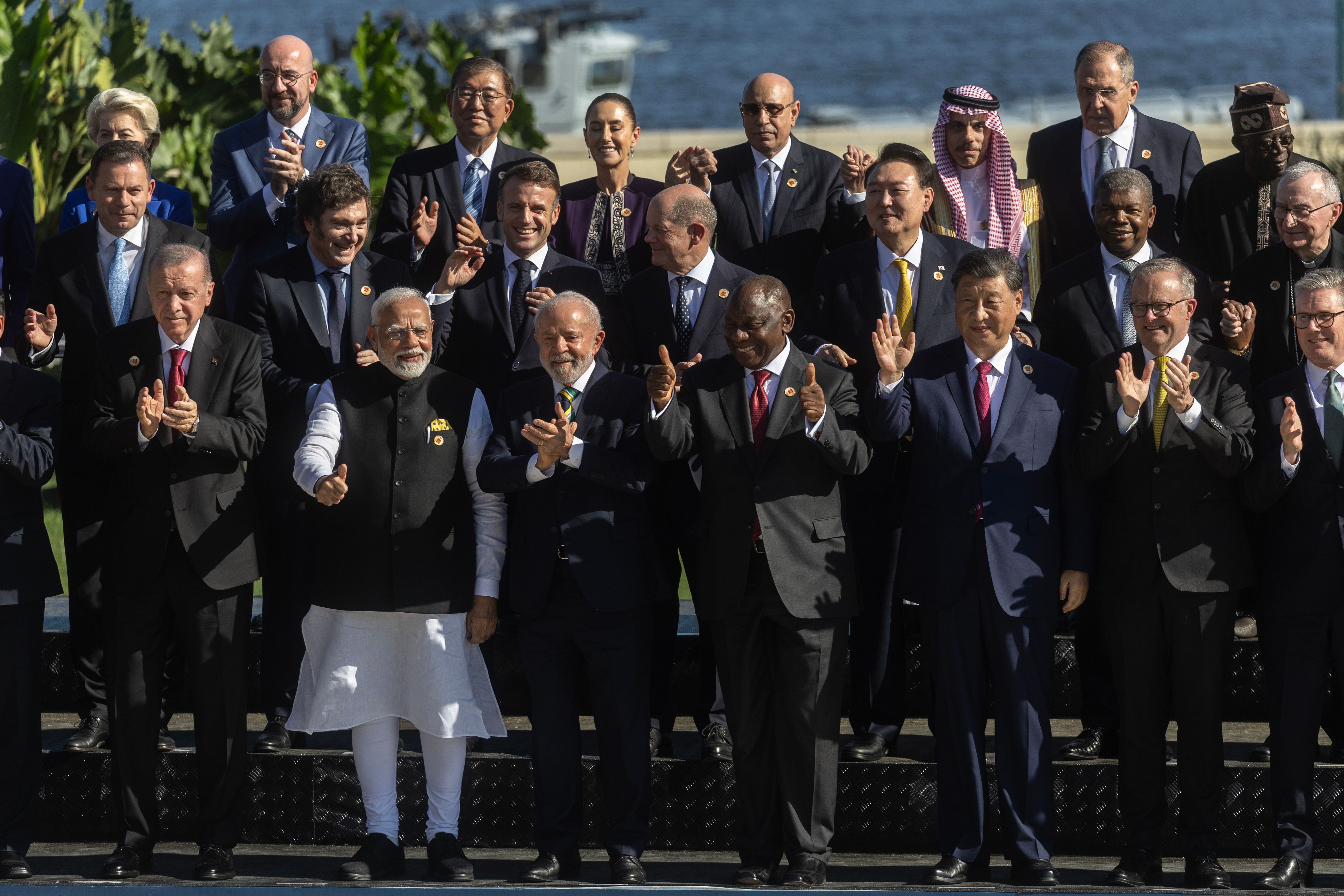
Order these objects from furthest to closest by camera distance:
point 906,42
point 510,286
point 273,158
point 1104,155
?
point 906,42 < point 1104,155 < point 273,158 < point 510,286

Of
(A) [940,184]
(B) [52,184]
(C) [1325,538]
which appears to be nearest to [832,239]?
(A) [940,184]

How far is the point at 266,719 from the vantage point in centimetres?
515

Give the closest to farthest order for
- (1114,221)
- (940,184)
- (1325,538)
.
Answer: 1. (1325,538)
2. (1114,221)
3. (940,184)

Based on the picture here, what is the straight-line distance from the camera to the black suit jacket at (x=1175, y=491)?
4.12 m

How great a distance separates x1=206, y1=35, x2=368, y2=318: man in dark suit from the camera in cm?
511

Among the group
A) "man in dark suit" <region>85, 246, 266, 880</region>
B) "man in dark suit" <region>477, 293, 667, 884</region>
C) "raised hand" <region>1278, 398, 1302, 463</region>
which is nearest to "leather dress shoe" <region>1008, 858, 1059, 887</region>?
"man in dark suit" <region>477, 293, 667, 884</region>

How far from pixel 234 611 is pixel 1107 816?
275cm

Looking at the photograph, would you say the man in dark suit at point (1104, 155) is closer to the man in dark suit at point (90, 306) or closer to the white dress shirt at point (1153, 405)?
the white dress shirt at point (1153, 405)

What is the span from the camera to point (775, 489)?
4273mm

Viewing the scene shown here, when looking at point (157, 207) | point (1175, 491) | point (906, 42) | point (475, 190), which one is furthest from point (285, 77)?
point (906, 42)

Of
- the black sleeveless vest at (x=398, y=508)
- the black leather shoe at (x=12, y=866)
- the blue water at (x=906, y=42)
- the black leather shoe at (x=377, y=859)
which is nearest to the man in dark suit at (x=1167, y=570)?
the black sleeveless vest at (x=398, y=508)

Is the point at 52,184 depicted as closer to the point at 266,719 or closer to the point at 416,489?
the point at 266,719

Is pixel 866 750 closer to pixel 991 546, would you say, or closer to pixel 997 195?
pixel 991 546

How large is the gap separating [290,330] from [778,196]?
1.77 m
